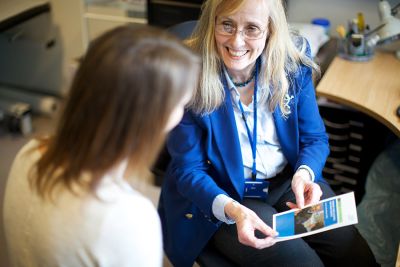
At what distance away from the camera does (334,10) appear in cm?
200

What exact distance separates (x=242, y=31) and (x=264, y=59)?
0.39ft

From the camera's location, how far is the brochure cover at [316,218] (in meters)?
1.13

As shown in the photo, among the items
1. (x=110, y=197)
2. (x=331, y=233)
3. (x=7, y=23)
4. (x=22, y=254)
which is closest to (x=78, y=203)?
(x=110, y=197)

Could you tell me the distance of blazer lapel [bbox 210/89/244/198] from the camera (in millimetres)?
1277

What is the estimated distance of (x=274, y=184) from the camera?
138 centimetres

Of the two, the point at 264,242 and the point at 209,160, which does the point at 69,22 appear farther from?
the point at 264,242

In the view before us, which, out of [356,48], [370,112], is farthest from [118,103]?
[356,48]

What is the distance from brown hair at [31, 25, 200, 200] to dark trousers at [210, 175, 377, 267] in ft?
1.80

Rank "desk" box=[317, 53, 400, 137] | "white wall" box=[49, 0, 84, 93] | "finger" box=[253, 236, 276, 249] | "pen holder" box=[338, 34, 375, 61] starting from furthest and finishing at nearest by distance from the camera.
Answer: "white wall" box=[49, 0, 84, 93] → "pen holder" box=[338, 34, 375, 61] → "desk" box=[317, 53, 400, 137] → "finger" box=[253, 236, 276, 249]

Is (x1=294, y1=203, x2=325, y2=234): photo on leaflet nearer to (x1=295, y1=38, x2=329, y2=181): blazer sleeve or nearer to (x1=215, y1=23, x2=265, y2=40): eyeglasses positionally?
(x1=295, y1=38, x2=329, y2=181): blazer sleeve

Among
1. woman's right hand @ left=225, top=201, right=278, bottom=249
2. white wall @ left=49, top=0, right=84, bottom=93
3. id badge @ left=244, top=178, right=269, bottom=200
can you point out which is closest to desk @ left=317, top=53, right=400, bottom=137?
id badge @ left=244, top=178, right=269, bottom=200

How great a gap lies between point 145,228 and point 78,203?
0.12m

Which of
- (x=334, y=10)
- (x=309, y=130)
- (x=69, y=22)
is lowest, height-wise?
(x=69, y=22)

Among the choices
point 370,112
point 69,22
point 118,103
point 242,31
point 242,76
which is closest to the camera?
point 118,103
